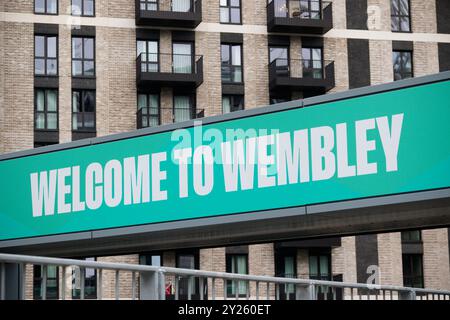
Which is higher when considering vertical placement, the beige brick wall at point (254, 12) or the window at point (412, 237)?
the beige brick wall at point (254, 12)

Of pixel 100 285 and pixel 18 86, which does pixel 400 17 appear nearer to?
pixel 18 86

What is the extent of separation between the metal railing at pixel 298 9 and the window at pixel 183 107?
644cm

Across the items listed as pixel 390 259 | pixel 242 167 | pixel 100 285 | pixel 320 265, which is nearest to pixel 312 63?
pixel 320 265

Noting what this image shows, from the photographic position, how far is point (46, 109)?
5147cm

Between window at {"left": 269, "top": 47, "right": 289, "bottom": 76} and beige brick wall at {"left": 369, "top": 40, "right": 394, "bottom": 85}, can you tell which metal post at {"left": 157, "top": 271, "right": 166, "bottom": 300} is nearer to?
window at {"left": 269, "top": 47, "right": 289, "bottom": 76}

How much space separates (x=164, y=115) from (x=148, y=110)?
0.89 meters

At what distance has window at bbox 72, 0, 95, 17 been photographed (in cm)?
5194

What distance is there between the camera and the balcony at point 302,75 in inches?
2078

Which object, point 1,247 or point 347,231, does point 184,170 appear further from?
point 1,247

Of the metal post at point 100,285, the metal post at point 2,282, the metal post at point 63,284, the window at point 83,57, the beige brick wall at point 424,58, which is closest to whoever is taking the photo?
the metal post at point 2,282

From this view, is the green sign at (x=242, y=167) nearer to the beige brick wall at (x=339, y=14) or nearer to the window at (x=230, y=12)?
the window at (x=230, y=12)

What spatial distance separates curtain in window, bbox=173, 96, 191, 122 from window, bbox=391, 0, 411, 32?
12.9m

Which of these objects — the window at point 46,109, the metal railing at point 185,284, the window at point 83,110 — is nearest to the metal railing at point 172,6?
the window at point 83,110

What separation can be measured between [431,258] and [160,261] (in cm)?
1532
